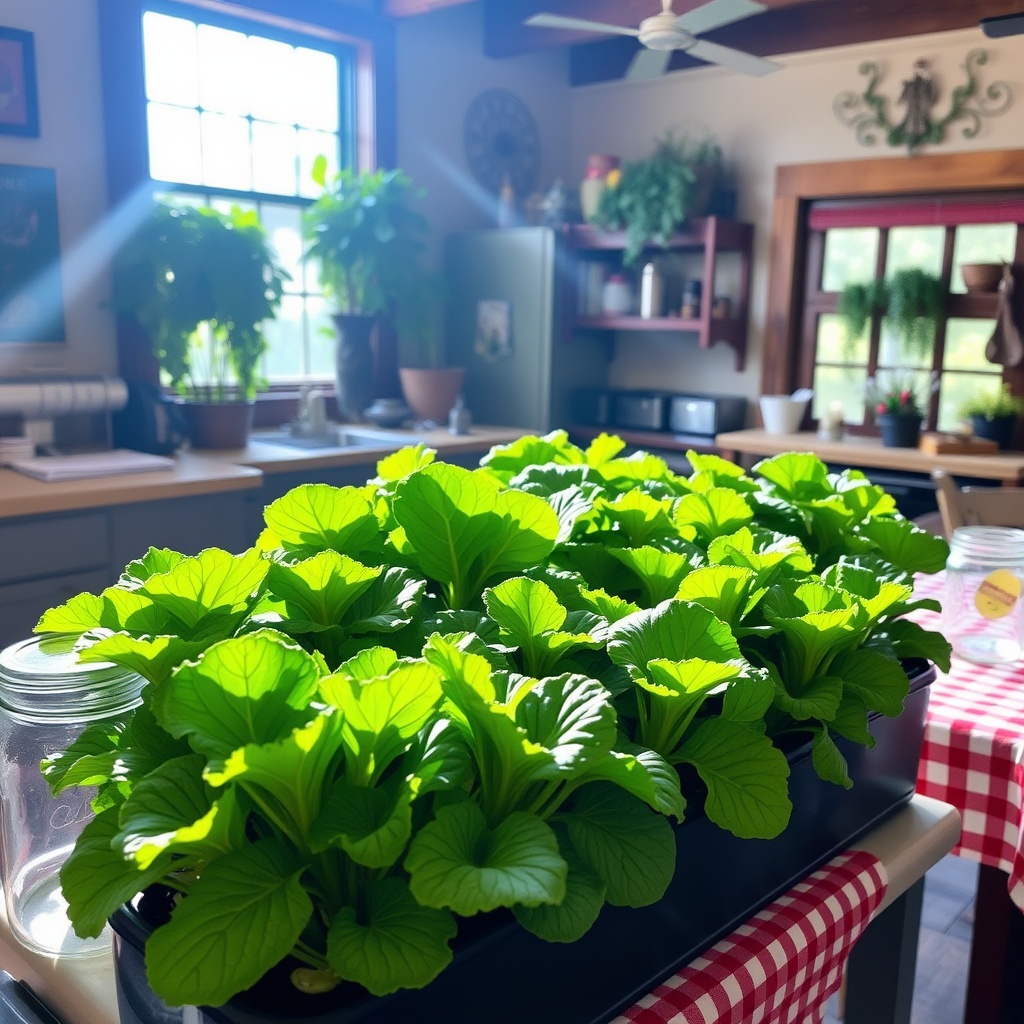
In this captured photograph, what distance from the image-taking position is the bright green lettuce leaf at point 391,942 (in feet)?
1.23

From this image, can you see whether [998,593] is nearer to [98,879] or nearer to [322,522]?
[322,522]

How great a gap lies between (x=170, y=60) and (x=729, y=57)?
1.91 m

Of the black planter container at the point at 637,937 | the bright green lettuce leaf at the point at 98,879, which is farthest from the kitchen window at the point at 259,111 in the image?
the bright green lettuce leaf at the point at 98,879

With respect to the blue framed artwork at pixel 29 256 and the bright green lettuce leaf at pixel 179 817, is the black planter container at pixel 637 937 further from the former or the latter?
the blue framed artwork at pixel 29 256

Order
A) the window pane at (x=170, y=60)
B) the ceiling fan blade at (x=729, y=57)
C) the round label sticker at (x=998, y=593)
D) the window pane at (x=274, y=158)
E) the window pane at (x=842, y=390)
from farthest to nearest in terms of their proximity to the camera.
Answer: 1. the window pane at (x=842, y=390)
2. the window pane at (x=274, y=158)
3. the window pane at (x=170, y=60)
4. the ceiling fan blade at (x=729, y=57)
5. the round label sticker at (x=998, y=593)

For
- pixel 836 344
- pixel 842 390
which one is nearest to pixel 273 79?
pixel 836 344

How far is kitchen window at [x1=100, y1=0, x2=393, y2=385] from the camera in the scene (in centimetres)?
317

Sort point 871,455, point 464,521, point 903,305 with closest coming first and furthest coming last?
point 464,521 → point 871,455 → point 903,305

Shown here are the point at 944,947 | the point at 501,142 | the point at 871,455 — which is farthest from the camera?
the point at 501,142

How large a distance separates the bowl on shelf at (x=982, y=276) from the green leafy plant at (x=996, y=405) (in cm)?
37

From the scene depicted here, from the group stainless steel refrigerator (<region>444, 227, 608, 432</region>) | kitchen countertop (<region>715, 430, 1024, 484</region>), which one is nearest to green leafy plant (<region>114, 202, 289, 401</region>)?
stainless steel refrigerator (<region>444, 227, 608, 432</region>)

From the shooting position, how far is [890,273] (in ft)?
12.9

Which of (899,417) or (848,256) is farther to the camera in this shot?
(848,256)

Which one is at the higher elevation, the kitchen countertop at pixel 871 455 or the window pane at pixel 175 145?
the window pane at pixel 175 145
